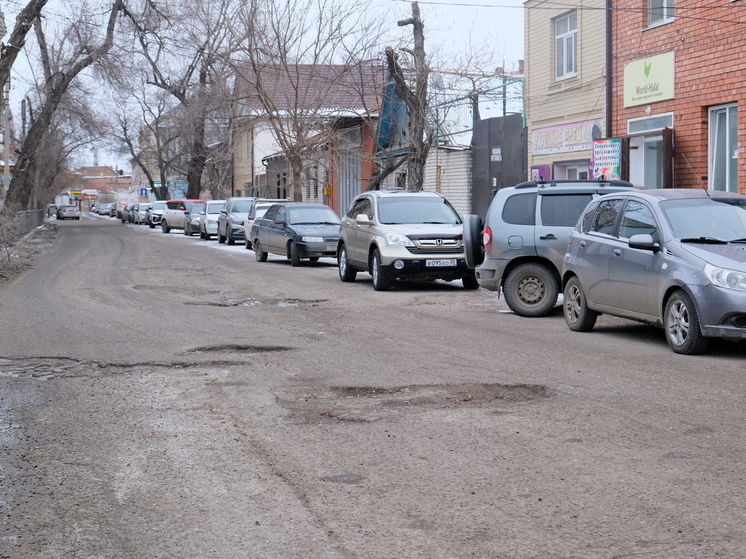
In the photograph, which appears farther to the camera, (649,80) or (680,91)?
(649,80)

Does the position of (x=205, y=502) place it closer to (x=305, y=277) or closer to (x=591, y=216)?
(x=591, y=216)

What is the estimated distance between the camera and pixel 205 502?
4.91m

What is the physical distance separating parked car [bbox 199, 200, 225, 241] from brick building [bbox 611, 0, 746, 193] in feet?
67.2

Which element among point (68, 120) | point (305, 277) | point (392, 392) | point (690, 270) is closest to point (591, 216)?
point (690, 270)

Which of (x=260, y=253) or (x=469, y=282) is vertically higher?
(x=260, y=253)

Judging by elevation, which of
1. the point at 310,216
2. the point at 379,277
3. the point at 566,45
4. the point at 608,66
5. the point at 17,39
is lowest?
the point at 379,277

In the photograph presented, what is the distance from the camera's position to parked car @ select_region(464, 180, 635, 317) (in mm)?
13219

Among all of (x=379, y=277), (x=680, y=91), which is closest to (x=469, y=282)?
(x=379, y=277)

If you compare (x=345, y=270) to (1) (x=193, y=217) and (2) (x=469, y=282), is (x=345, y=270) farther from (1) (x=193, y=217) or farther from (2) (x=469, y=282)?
(1) (x=193, y=217)

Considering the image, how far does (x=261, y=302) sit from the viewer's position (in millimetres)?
14969

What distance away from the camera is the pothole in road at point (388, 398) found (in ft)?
22.9

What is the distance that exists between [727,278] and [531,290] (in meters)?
4.21

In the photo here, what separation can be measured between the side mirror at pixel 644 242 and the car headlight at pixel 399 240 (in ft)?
22.5

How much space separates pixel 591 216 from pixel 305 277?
934 cm
